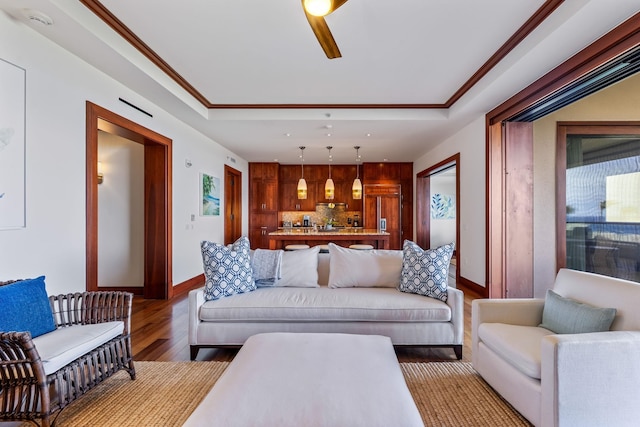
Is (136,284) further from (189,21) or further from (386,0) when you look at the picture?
(386,0)

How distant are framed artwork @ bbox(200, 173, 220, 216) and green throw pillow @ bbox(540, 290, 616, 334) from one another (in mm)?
5023

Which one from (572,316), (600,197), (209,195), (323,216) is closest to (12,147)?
(209,195)

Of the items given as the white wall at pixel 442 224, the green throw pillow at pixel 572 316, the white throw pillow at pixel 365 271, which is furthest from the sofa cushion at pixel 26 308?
the white wall at pixel 442 224

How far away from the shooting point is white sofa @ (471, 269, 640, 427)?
1456mm

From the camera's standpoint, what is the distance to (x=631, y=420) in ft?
4.86

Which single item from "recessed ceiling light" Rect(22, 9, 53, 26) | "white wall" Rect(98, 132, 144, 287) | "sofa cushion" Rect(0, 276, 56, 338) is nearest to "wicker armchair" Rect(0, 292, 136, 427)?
"sofa cushion" Rect(0, 276, 56, 338)

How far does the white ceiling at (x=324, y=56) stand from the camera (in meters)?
2.33

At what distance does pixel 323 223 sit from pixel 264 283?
6207mm

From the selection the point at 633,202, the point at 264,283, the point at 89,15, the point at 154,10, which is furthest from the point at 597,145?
the point at 89,15

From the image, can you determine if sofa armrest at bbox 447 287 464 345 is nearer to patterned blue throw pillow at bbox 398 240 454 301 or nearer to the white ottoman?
patterned blue throw pillow at bbox 398 240 454 301

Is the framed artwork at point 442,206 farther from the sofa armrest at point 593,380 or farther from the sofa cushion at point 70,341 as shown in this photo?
the sofa cushion at point 70,341

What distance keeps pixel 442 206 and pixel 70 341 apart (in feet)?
30.4

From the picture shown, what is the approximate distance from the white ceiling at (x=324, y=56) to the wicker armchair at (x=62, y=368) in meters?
2.09

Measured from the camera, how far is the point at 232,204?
7.65 metres
